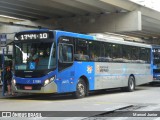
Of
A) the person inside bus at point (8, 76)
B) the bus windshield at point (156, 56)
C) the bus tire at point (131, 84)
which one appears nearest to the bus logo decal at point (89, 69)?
the person inside bus at point (8, 76)

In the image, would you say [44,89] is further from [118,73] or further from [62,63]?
[118,73]

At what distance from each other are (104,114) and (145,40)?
42284 mm

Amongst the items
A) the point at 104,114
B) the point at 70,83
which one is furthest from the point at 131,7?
the point at 104,114

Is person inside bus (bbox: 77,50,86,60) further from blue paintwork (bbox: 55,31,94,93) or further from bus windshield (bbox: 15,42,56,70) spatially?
bus windshield (bbox: 15,42,56,70)

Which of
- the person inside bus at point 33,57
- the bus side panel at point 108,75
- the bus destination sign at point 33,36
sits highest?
the bus destination sign at point 33,36

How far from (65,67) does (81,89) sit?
175 centimetres

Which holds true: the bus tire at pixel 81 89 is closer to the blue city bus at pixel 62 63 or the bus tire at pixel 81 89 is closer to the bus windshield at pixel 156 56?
the blue city bus at pixel 62 63

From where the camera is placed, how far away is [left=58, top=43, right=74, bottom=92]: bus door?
1706cm

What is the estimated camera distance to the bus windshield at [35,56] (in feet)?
55.1

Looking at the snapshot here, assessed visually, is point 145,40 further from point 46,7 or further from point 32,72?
point 32,72

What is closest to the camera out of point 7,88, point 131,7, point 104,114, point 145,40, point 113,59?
point 104,114

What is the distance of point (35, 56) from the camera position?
1703 centimetres

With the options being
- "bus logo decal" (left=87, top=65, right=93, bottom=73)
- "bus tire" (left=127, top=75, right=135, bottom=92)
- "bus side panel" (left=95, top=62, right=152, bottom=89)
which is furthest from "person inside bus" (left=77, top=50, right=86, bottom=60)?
"bus tire" (left=127, top=75, right=135, bottom=92)

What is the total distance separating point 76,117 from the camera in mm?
11570
